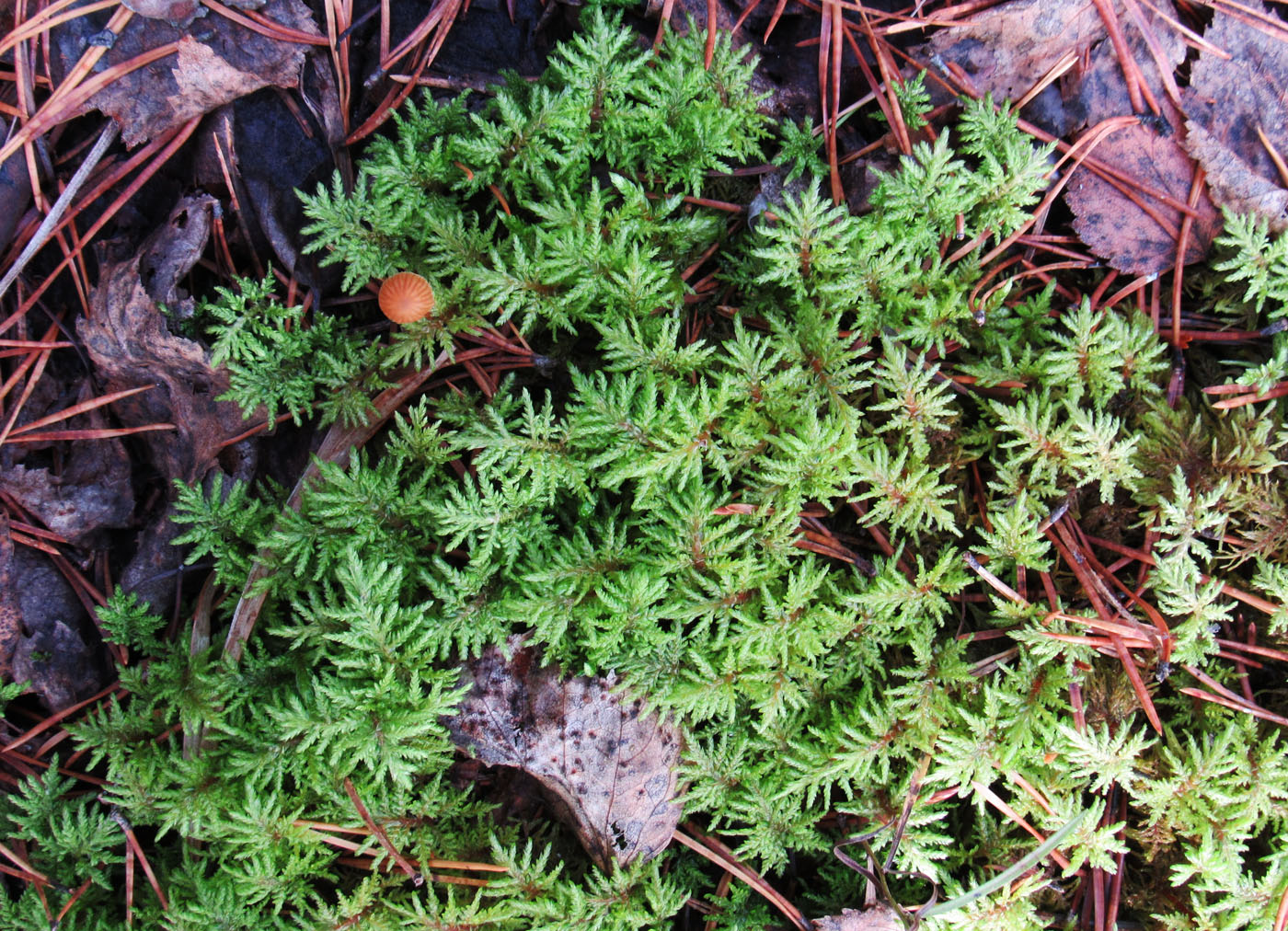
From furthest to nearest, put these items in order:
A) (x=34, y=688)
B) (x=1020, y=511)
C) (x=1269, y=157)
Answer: (x=34, y=688)
(x=1269, y=157)
(x=1020, y=511)

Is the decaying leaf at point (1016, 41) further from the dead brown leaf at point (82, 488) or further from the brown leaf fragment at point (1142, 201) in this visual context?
the dead brown leaf at point (82, 488)

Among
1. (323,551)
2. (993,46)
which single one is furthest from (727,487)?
(993,46)

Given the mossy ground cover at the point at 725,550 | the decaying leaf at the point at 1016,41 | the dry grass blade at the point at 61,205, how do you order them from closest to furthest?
the mossy ground cover at the point at 725,550 → the decaying leaf at the point at 1016,41 → the dry grass blade at the point at 61,205

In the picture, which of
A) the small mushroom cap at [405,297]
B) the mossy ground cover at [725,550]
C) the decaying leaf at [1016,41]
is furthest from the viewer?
the decaying leaf at [1016,41]

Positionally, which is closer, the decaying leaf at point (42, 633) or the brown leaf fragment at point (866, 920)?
the brown leaf fragment at point (866, 920)

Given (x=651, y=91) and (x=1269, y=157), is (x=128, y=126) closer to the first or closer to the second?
(x=651, y=91)

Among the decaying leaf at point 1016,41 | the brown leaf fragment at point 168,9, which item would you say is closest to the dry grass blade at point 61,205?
the brown leaf fragment at point 168,9

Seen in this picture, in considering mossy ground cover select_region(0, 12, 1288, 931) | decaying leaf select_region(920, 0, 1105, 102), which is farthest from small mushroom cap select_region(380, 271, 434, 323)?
decaying leaf select_region(920, 0, 1105, 102)
